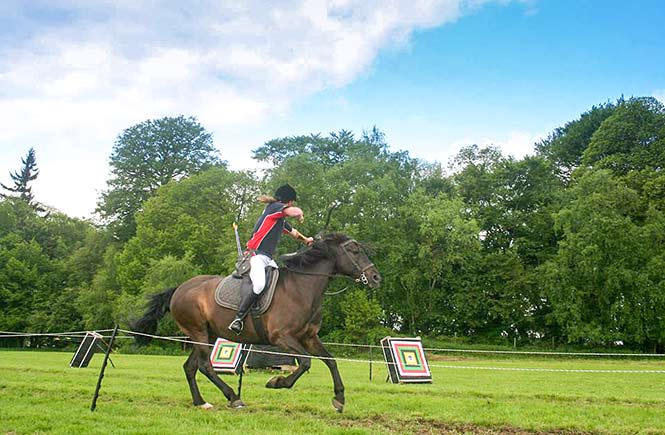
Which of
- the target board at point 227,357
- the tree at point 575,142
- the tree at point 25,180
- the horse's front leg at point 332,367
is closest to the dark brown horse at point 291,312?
the horse's front leg at point 332,367

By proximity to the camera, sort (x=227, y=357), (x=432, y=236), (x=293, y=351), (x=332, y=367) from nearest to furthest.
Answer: (x=293, y=351)
(x=332, y=367)
(x=227, y=357)
(x=432, y=236)

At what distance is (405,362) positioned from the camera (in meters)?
17.2

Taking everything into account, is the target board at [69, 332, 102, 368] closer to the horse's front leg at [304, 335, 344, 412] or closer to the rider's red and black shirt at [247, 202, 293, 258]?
the rider's red and black shirt at [247, 202, 293, 258]

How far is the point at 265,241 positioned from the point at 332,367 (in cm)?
245

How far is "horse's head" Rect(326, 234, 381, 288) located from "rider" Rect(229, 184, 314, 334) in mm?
506

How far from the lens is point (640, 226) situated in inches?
1841

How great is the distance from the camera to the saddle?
9523mm

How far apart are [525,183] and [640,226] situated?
10466 millimetres

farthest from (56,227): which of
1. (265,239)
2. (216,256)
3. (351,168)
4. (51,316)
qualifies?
(265,239)

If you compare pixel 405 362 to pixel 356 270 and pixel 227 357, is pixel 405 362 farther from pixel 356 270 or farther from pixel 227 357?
pixel 356 270

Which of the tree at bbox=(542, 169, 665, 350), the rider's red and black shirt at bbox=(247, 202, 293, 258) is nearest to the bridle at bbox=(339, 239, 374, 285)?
the rider's red and black shirt at bbox=(247, 202, 293, 258)

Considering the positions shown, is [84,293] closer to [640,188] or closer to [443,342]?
[443,342]

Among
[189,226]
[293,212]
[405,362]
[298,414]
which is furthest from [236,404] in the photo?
[189,226]

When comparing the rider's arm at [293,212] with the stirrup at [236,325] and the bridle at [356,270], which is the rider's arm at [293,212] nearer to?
the bridle at [356,270]
